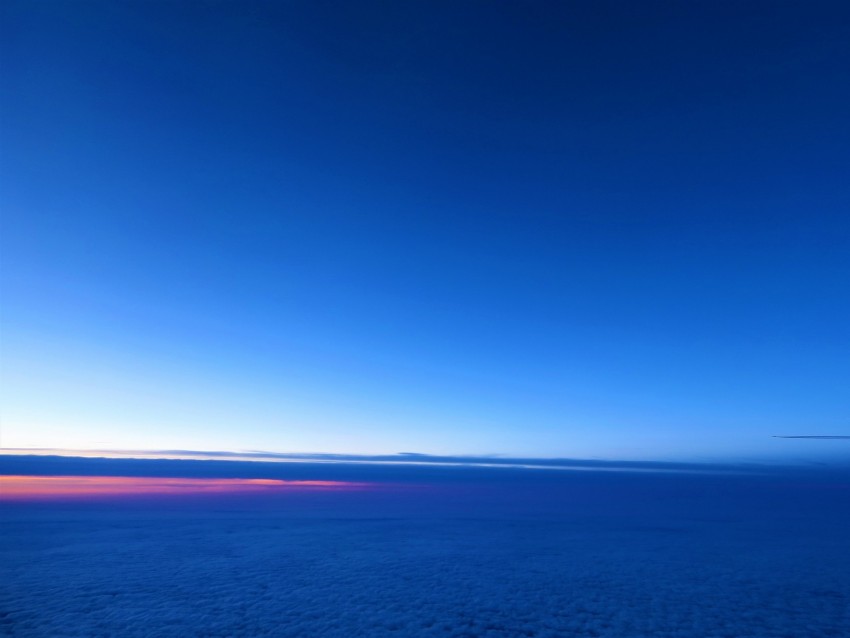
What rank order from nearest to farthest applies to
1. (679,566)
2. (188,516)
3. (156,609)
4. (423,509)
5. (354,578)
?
(156,609) → (354,578) → (679,566) → (188,516) → (423,509)

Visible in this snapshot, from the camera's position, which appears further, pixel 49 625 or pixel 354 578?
pixel 354 578

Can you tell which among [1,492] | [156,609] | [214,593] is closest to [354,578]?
[214,593]

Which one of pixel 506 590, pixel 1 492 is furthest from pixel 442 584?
pixel 1 492

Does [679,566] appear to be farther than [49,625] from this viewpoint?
Yes

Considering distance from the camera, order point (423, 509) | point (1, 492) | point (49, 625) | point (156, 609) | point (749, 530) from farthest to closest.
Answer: point (1, 492) < point (423, 509) < point (749, 530) < point (156, 609) < point (49, 625)

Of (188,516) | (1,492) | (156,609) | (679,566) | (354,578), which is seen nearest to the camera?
(156,609)


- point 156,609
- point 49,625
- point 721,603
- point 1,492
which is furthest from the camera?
point 1,492

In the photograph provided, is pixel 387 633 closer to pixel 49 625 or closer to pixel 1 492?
pixel 49 625

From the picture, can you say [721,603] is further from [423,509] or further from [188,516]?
[188,516]

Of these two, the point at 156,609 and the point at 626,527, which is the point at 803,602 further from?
the point at 156,609
